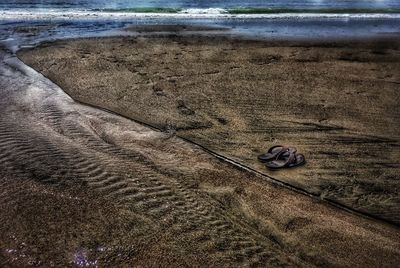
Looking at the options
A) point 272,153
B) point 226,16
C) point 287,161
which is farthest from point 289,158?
point 226,16

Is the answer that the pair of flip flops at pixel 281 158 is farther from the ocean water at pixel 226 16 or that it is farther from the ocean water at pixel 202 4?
the ocean water at pixel 202 4

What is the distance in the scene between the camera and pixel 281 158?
267 inches

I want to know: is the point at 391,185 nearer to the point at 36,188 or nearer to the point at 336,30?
the point at 36,188

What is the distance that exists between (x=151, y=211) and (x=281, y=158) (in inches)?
107

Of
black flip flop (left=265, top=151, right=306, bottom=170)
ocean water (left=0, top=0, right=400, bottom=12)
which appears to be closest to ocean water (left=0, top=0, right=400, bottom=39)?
ocean water (left=0, top=0, right=400, bottom=12)

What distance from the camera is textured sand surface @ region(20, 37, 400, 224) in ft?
21.4

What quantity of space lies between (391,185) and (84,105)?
21.9 feet

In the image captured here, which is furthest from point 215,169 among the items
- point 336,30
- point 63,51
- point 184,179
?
point 336,30

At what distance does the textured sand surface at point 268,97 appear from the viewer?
651cm

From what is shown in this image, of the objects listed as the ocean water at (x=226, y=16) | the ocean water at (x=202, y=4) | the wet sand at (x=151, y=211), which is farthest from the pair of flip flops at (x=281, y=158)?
the ocean water at (x=202, y=4)

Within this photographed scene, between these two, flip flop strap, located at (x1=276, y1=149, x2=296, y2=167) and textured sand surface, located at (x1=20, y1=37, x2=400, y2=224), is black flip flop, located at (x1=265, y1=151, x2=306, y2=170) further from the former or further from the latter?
textured sand surface, located at (x1=20, y1=37, x2=400, y2=224)

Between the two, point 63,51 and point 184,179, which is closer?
point 184,179

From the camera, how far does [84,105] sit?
8.88m

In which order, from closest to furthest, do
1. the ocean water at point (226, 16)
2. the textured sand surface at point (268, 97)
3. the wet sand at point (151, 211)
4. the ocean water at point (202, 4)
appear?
1. the wet sand at point (151, 211)
2. the textured sand surface at point (268, 97)
3. the ocean water at point (226, 16)
4. the ocean water at point (202, 4)
